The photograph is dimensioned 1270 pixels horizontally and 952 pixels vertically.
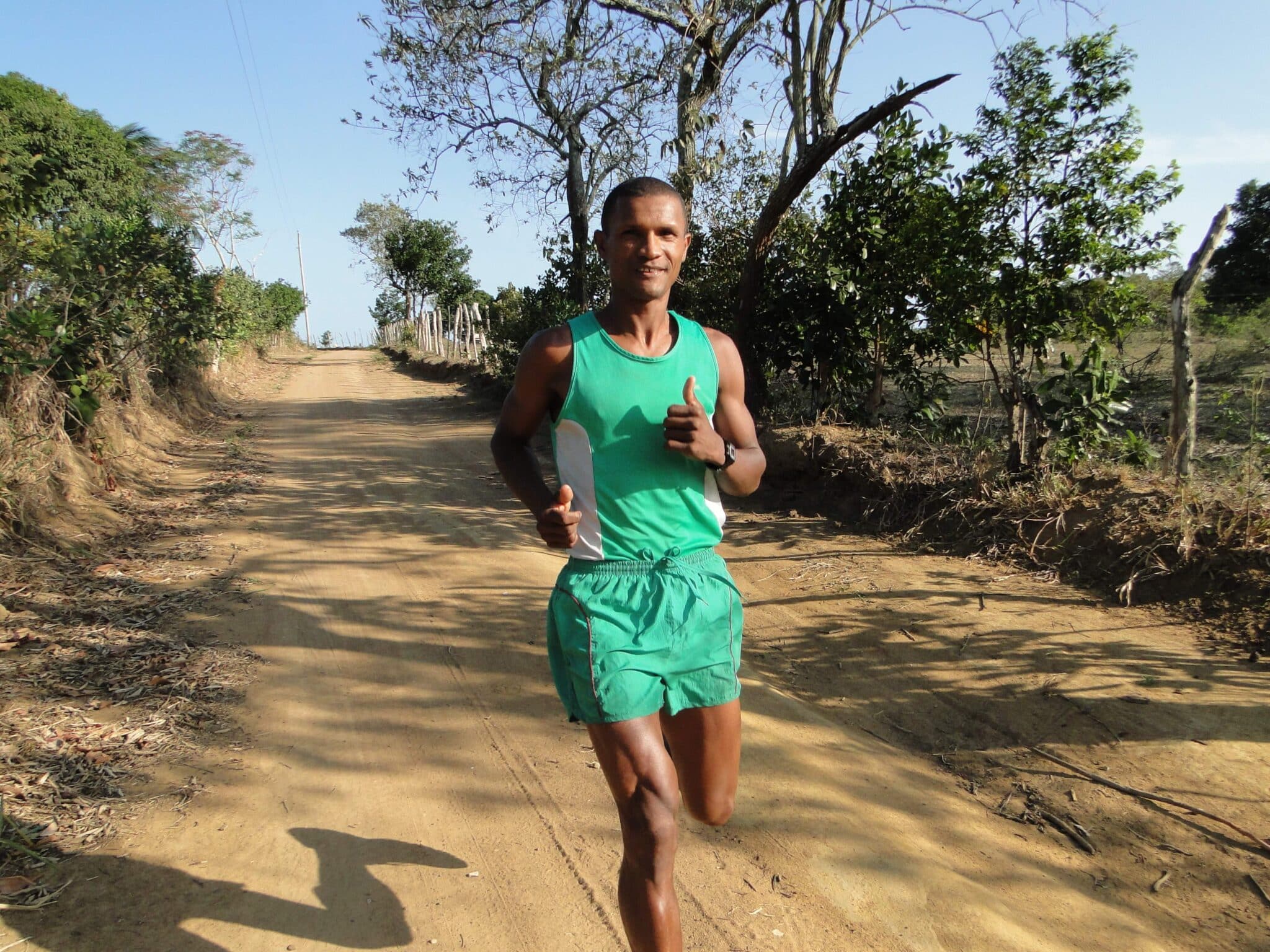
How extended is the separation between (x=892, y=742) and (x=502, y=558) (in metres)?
3.32

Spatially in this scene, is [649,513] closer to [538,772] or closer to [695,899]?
[695,899]

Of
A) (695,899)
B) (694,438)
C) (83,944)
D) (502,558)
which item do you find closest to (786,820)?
(695,899)

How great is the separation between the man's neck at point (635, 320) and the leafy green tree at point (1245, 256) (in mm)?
Result: 14424

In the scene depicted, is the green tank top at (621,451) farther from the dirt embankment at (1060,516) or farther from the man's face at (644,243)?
the dirt embankment at (1060,516)

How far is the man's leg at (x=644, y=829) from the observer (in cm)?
195

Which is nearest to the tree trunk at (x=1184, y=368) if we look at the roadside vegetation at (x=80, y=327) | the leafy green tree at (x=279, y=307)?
the roadside vegetation at (x=80, y=327)

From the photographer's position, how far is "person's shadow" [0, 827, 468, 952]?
246 centimetres

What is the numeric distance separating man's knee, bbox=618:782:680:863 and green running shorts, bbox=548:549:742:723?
0.18m

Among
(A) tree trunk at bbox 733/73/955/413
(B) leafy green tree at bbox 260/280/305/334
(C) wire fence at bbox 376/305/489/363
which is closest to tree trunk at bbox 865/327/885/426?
(A) tree trunk at bbox 733/73/955/413

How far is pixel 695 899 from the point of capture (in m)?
2.68

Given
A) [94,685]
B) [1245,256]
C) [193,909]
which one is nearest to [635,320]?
[193,909]

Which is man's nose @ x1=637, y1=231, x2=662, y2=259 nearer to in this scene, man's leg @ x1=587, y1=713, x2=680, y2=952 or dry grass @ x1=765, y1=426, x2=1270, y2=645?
man's leg @ x1=587, y1=713, x2=680, y2=952

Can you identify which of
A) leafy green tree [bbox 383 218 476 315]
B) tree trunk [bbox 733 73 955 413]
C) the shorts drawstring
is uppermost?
leafy green tree [bbox 383 218 476 315]

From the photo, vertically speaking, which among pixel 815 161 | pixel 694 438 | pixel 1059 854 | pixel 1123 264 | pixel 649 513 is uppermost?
pixel 815 161
